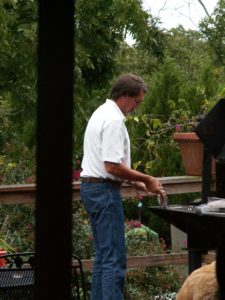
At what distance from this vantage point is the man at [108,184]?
4.45 metres

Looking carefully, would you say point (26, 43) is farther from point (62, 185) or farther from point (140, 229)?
point (62, 185)

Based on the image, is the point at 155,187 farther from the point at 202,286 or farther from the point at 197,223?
the point at 202,286

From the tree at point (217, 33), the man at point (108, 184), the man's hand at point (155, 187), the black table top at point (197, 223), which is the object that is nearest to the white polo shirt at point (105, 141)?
the man at point (108, 184)

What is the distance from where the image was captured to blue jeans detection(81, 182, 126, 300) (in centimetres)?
450

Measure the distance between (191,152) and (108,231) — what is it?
1.07 metres

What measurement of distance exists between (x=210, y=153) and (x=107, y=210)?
2.13 feet

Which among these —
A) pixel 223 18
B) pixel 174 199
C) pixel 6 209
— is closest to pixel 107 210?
pixel 6 209

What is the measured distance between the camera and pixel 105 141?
4453 mm

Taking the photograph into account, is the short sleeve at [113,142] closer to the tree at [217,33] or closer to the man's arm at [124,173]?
the man's arm at [124,173]

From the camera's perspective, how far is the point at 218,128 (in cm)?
453

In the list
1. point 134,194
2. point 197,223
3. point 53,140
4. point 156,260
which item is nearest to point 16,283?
point 197,223

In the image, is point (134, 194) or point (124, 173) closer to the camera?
point (124, 173)

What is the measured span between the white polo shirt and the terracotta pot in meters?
0.80

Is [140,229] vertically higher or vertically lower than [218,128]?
lower
